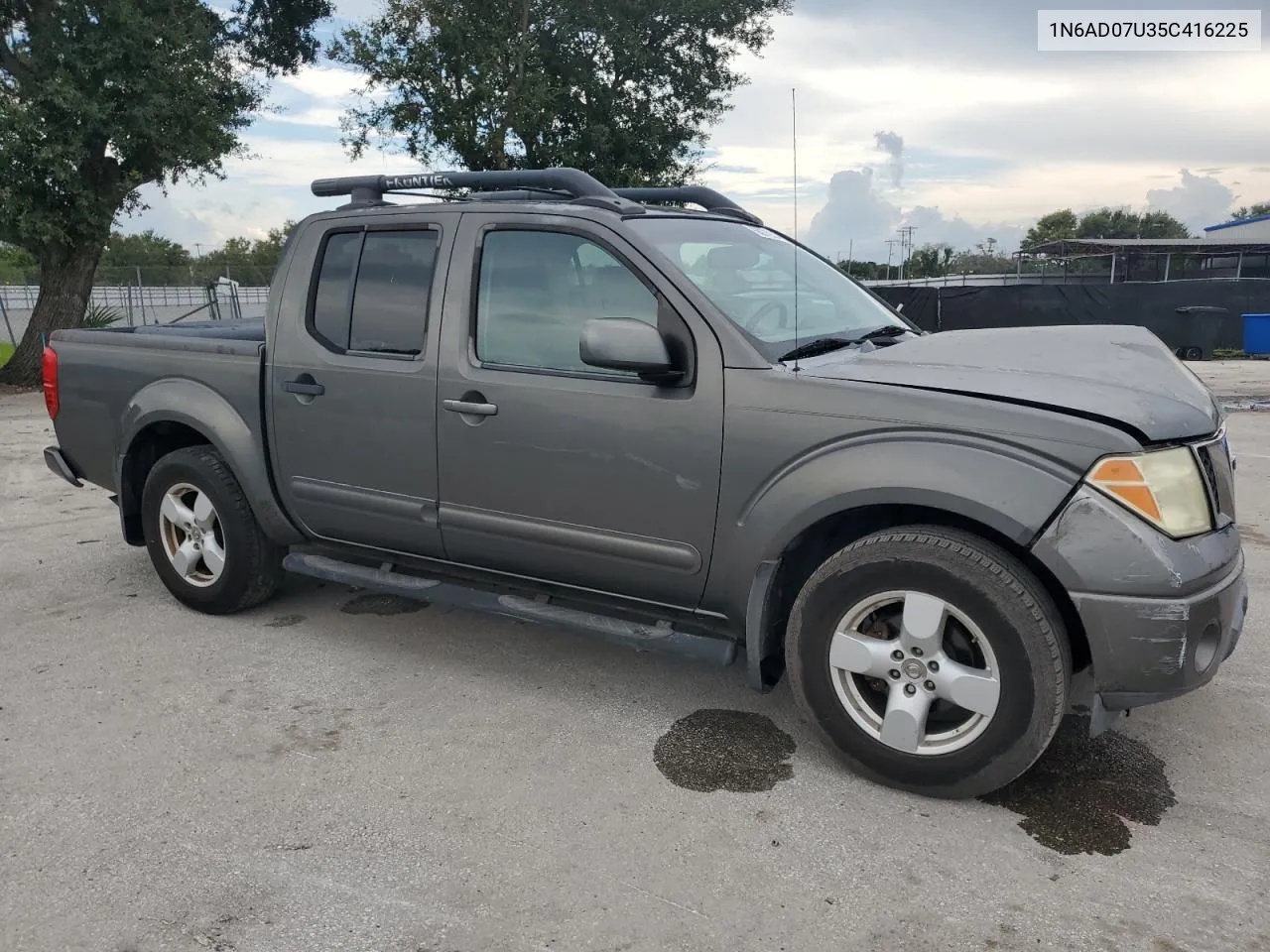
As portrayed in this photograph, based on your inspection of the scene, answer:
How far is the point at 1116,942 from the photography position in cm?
229

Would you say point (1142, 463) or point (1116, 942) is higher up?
point (1142, 463)

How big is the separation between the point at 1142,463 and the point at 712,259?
162cm

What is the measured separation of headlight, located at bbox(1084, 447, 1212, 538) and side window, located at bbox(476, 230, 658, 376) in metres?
1.49

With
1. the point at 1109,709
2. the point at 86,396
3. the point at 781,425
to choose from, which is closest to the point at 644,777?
the point at 781,425

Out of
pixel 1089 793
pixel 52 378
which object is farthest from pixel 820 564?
pixel 52 378

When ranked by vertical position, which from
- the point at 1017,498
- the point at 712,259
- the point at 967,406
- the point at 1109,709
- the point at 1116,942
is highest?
the point at 712,259

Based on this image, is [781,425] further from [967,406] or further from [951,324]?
[951,324]

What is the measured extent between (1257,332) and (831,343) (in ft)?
70.5

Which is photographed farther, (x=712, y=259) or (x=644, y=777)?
(x=712, y=259)

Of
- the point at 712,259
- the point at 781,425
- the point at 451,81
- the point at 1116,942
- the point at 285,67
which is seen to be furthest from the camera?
the point at 451,81

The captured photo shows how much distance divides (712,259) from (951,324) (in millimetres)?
18170

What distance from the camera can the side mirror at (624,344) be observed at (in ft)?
10.00

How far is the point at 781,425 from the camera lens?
3014mm

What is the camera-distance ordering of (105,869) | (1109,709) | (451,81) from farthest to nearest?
1. (451,81)
2. (1109,709)
3. (105,869)
